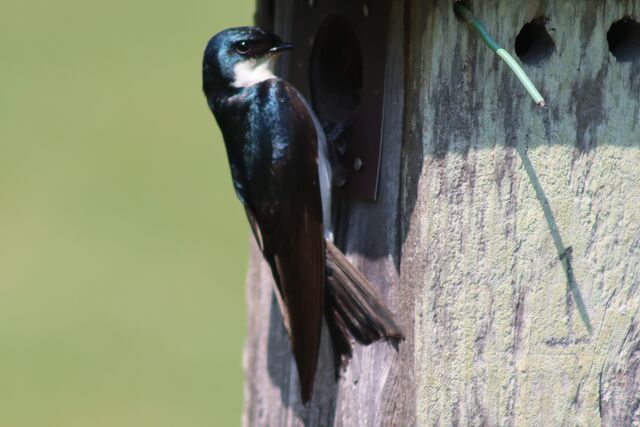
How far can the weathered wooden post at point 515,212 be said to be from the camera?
8.15 ft

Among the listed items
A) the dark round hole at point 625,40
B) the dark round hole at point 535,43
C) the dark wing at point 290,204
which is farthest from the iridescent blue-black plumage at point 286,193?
the dark round hole at point 625,40

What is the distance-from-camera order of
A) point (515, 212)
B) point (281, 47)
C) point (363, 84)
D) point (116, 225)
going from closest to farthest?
point (515, 212) → point (363, 84) → point (281, 47) → point (116, 225)

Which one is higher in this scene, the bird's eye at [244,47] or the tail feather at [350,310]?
the bird's eye at [244,47]

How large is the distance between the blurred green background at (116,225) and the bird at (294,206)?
2.89 m

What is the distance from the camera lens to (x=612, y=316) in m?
2.58

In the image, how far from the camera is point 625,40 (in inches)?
101

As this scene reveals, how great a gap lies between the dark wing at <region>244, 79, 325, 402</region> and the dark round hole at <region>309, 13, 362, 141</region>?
11 cm

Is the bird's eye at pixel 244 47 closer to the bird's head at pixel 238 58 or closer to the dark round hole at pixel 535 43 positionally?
the bird's head at pixel 238 58

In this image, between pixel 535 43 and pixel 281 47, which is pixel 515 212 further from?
pixel 281 47

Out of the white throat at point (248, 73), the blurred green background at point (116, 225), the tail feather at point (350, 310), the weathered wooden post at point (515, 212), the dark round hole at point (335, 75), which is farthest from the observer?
the blurred green background at point (116, 225)

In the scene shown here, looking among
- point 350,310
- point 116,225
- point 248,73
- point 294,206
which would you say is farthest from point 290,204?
point 116,225

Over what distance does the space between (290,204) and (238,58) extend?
14.7 inches

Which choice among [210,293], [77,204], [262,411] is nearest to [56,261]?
[77,204]

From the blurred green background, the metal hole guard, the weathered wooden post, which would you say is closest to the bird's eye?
the metal hole guard
